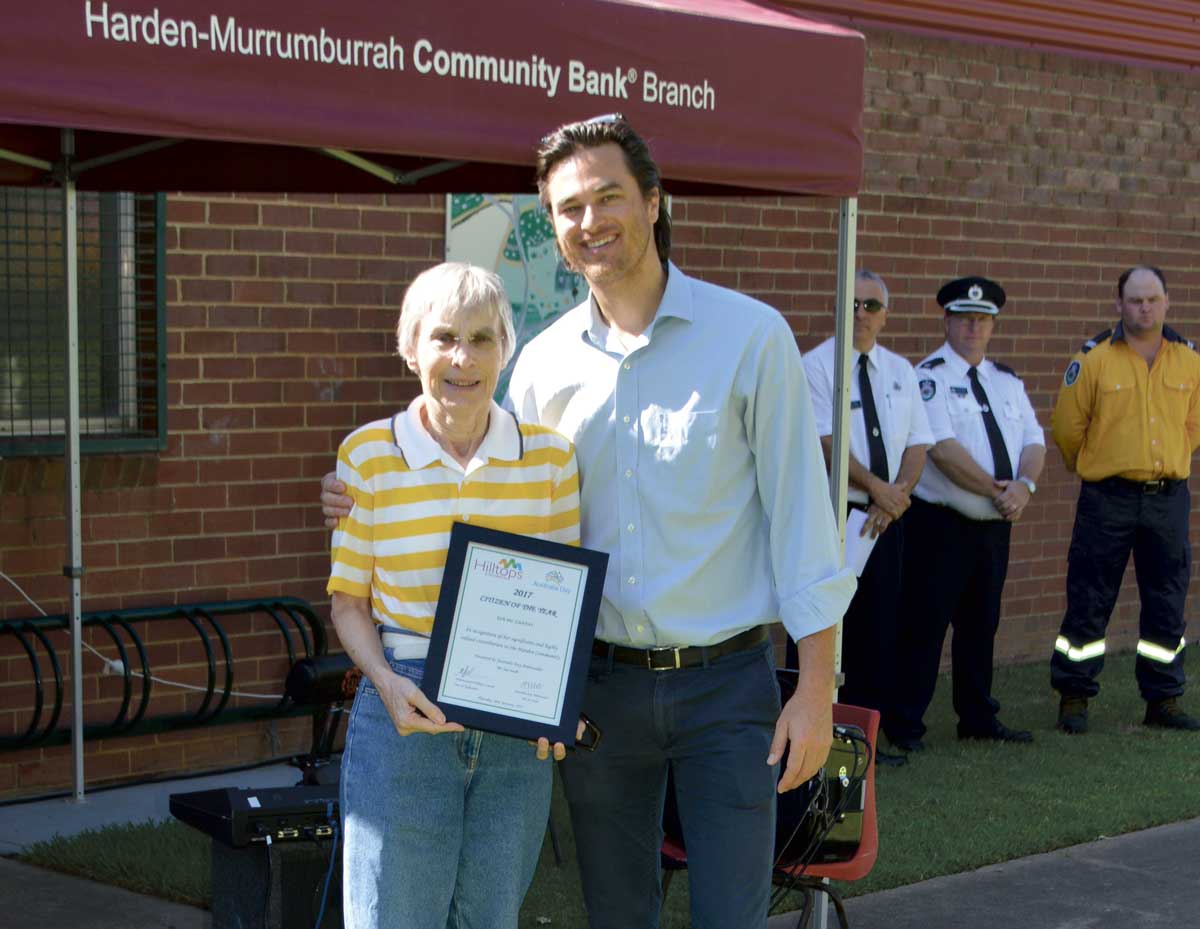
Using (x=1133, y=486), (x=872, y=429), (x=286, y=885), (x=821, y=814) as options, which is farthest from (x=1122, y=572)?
(x=286, y=885)

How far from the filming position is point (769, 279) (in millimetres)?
8727

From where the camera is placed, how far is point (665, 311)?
316 cm

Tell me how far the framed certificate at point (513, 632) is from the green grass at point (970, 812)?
7.54 ft

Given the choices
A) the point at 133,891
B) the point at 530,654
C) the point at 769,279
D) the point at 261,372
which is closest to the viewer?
the point at 530,654

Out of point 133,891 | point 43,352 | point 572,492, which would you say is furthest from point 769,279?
point 572,492

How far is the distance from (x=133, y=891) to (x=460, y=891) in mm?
2668

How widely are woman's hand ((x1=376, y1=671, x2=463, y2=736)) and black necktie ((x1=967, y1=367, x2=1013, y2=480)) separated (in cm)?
501

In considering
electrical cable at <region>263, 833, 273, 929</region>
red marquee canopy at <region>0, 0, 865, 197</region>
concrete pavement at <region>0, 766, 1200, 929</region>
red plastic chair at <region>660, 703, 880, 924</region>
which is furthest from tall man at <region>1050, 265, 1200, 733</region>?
electrical cable at <region>263, 833, 273, 929</region>

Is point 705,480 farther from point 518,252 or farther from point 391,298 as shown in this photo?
point 518,252

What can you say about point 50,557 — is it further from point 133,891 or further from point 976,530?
point 976,530

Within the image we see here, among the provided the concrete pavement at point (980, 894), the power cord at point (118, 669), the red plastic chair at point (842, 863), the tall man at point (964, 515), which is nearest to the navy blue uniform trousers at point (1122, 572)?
the tall man at point (964, 515)

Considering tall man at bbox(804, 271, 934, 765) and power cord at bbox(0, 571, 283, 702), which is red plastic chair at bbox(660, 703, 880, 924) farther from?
tall man at bbox(804, 271, 934, 765)

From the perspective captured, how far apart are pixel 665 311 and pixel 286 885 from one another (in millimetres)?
1780

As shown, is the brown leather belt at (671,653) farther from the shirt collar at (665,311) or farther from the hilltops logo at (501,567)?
the shirt collar at (665,311)
